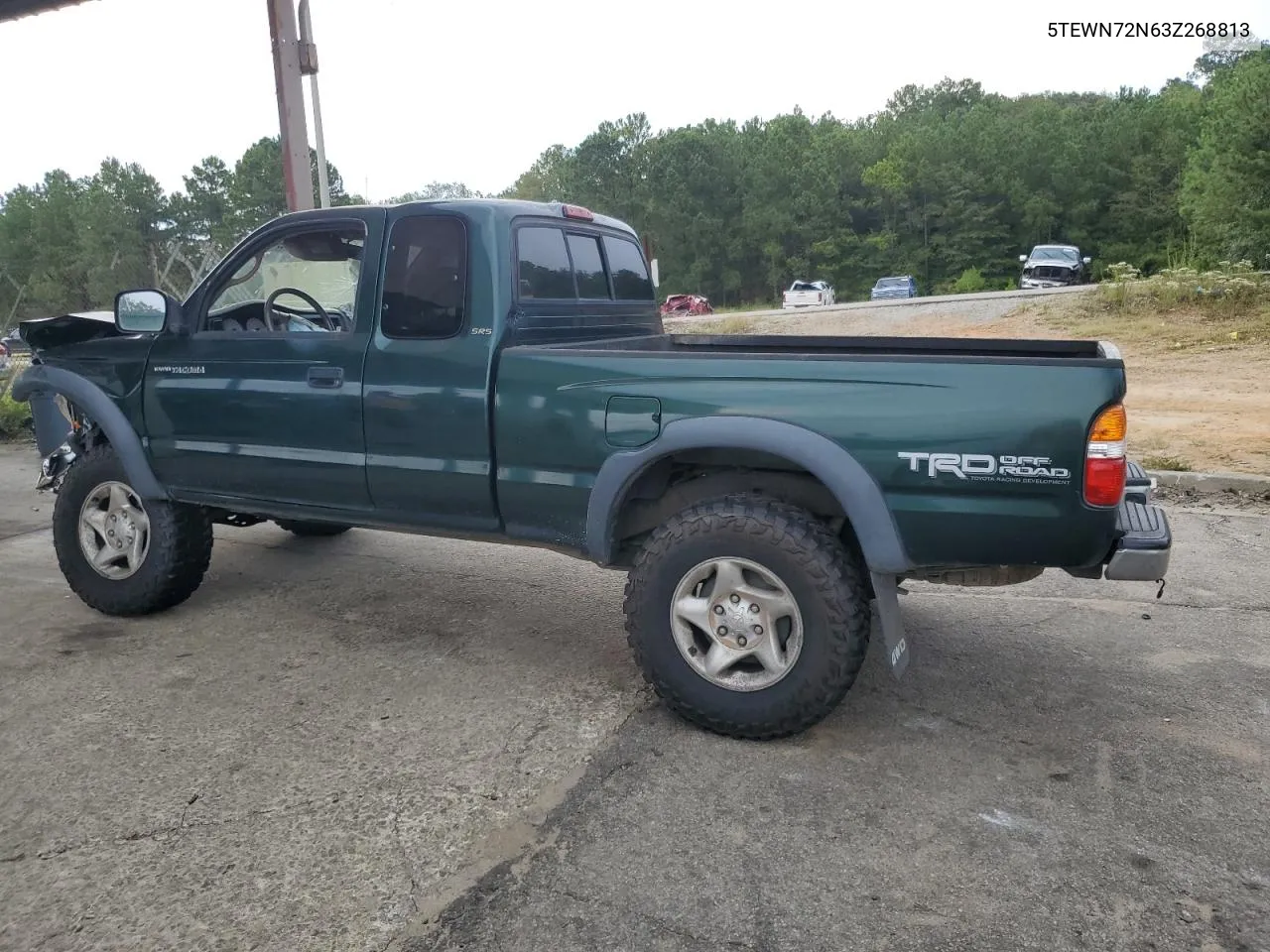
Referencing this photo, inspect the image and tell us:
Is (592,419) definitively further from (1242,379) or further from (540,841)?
(1242,379)

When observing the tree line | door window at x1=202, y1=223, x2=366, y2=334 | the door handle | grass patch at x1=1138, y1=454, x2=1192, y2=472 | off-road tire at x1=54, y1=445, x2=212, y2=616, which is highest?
the tree line

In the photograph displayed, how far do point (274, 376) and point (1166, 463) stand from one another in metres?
6.58

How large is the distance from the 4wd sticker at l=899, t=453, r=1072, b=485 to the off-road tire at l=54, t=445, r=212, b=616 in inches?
135

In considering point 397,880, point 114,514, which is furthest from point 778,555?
point 114,514

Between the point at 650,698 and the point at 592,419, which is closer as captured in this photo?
the point at 592,419

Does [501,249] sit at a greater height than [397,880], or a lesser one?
greater

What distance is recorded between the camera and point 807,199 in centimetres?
6888

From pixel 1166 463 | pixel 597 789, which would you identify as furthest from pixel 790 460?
pixel 1166 463

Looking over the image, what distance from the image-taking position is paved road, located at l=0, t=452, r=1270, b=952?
8.09 ft

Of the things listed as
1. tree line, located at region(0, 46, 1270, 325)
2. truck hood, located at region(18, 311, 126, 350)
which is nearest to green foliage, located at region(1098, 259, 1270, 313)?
truck hood, located at region(18, 311, 126, 350)

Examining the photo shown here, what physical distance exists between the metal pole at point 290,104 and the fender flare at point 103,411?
14.5ft

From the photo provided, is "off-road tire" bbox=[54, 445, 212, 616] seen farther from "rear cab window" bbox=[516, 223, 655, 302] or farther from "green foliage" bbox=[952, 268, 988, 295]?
"green foliage" bbox=[952, 268, 988, 295]

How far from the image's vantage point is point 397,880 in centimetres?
262

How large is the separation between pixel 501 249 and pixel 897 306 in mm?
20931
